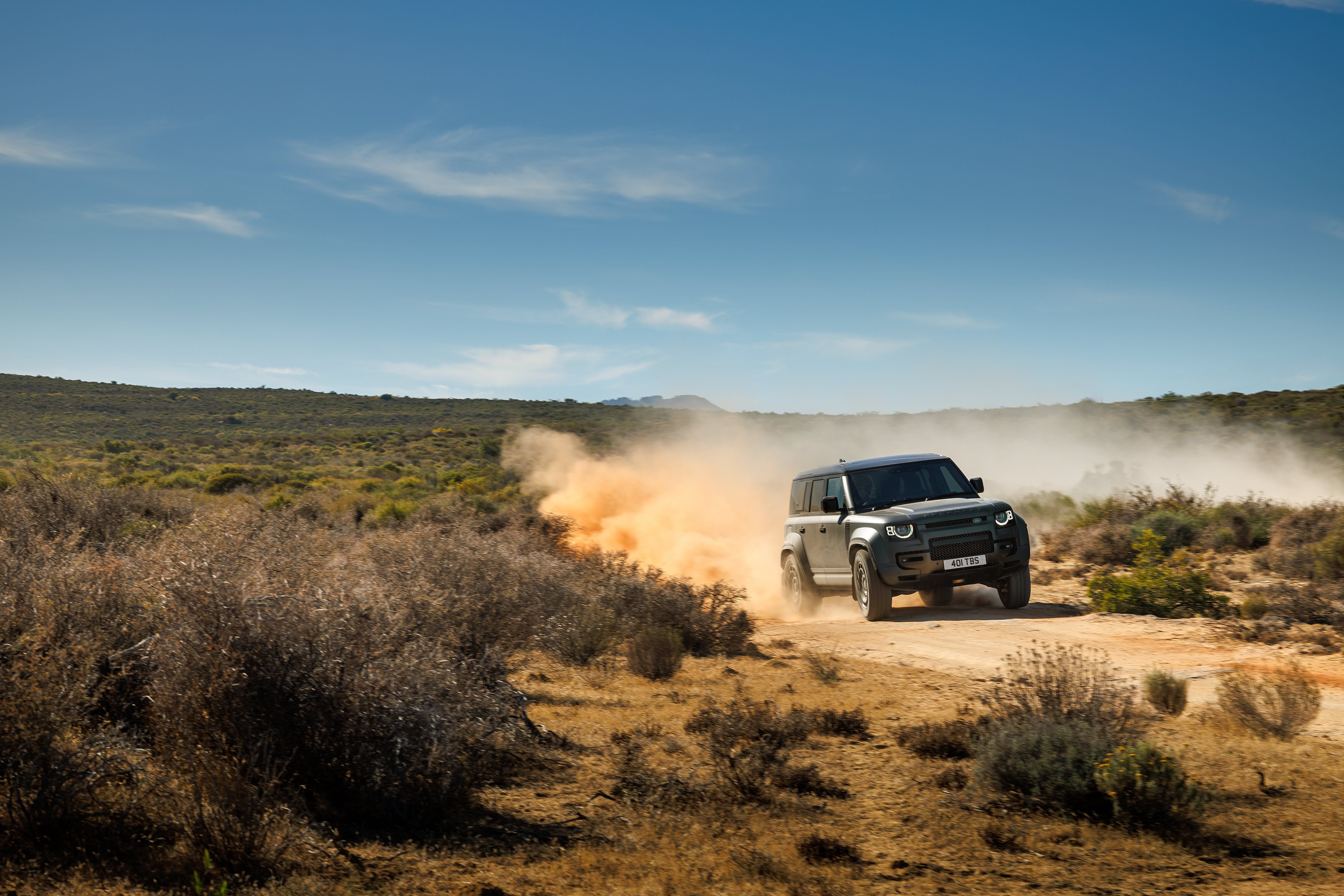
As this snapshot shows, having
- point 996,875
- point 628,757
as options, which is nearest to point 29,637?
point 628,757

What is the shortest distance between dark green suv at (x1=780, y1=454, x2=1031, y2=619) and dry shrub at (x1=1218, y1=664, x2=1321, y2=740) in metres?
4.98

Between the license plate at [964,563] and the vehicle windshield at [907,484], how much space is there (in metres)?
1.22

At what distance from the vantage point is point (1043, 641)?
437 inches

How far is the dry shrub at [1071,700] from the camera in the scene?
6031mm

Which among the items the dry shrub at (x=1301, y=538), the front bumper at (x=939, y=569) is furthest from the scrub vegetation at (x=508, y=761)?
the dry shrub at (x=1301, y=538)

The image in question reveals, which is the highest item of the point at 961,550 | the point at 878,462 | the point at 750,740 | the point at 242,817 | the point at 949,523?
the point at 878,462

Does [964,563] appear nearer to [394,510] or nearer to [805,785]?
[805,785]

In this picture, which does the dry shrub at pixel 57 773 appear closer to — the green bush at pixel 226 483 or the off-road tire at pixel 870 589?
the off-road tire at pixel 870 589

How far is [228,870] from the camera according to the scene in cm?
433

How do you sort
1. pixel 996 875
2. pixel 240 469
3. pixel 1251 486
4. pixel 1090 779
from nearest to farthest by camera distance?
pixel 996 875, pixel 1090 779, pixel 1251 486, pixel 240 469

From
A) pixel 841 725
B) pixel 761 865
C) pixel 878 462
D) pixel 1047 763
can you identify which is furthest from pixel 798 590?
pixel 761 865

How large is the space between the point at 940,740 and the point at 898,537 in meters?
5.81

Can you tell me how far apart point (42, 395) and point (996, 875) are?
80450 mm

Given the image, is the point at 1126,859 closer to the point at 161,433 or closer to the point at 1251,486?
the point at 1251,486
